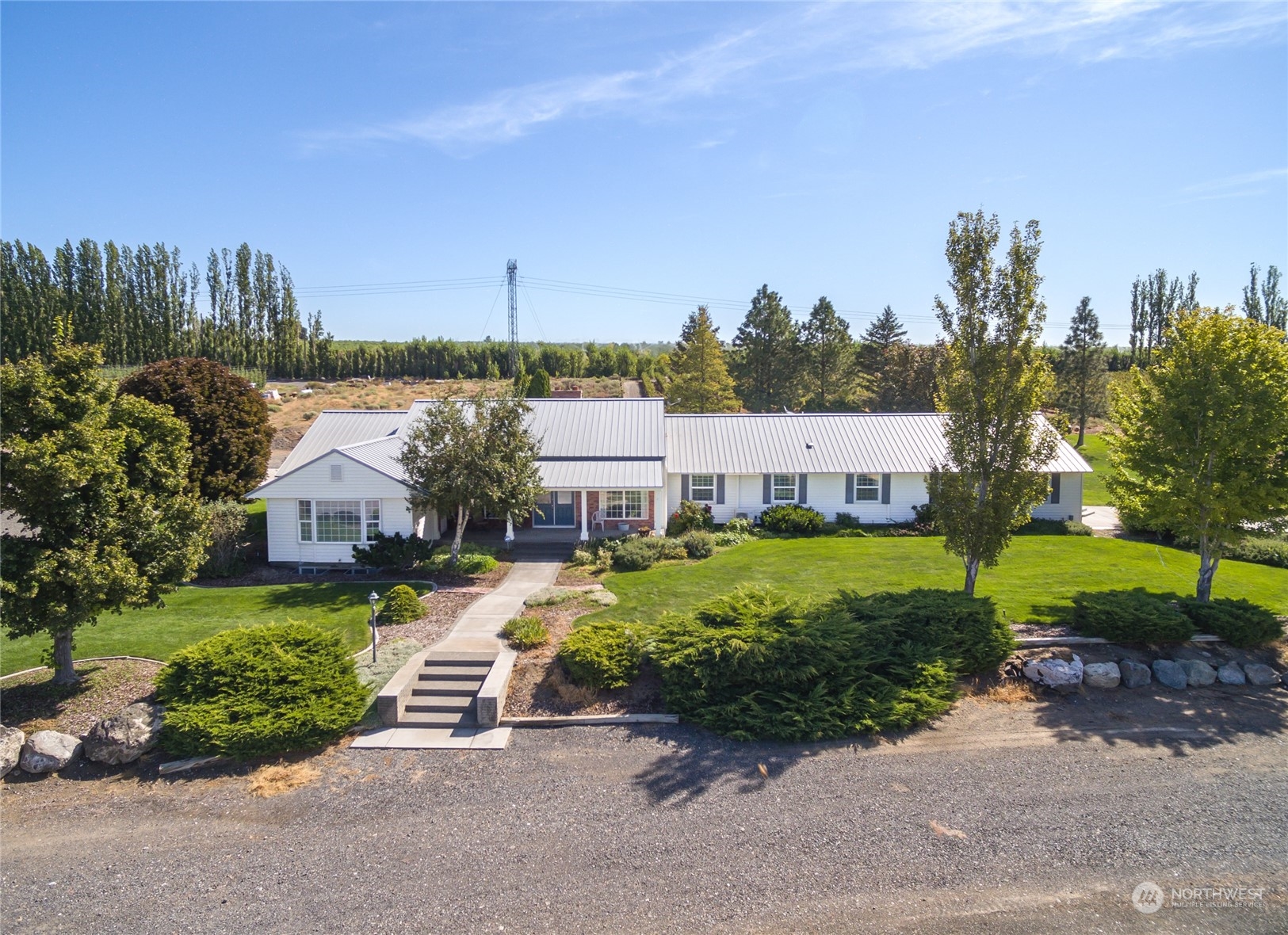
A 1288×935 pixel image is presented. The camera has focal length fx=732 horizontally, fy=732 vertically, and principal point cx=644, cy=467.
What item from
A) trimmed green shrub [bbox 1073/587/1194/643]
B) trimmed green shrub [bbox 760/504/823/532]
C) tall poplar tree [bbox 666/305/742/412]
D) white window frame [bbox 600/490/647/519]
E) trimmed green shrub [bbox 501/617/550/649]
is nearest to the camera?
trimmed green shrub [bbox 1073/587/1194/643]

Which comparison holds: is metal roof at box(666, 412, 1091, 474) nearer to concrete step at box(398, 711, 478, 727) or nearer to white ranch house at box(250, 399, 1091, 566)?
white ranch house at box(250, 399, 1091, 566)

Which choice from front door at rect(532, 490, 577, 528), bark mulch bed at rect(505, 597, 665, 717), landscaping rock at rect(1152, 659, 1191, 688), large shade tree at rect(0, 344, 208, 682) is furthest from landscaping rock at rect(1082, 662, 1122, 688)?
front door at rect(532, 490, 577, 528)

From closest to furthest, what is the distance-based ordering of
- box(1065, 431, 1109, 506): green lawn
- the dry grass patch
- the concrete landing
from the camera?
the dry grass patch, the concrete landing, box(1065, 431, 1109, 506): green lawn

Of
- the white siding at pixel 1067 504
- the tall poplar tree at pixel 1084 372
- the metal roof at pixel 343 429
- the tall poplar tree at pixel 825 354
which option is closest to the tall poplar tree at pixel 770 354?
the tall poplar tree at pixel 825 354

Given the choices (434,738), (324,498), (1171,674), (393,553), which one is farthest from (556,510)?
(1171,674)

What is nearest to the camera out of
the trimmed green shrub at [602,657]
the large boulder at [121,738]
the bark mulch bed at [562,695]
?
the large boulder at [121,738]

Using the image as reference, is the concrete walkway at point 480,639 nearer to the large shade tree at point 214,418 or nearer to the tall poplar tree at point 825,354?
the large shade tree at point 214,418

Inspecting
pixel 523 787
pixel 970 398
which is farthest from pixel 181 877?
pixel 970 398

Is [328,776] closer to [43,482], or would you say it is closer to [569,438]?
[43,482]
